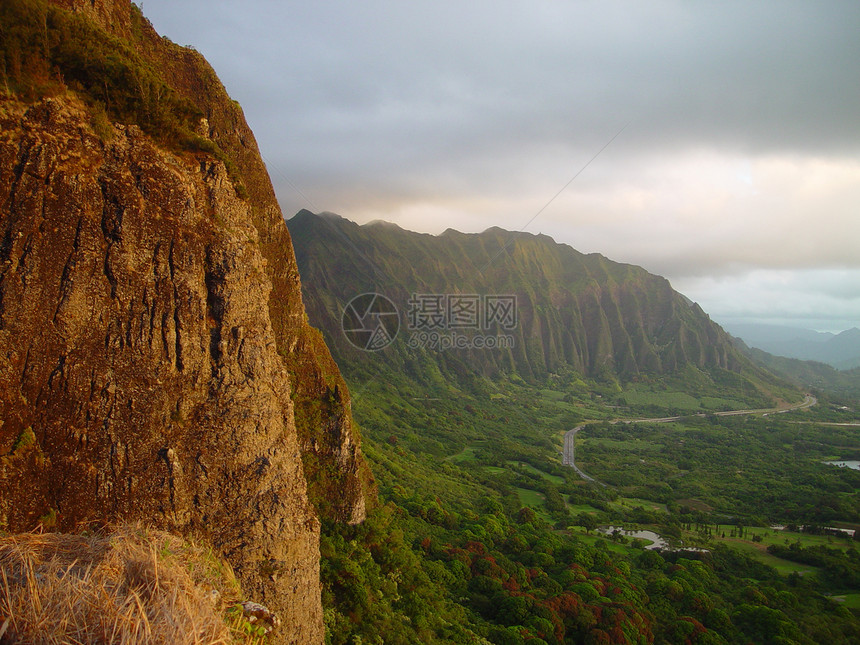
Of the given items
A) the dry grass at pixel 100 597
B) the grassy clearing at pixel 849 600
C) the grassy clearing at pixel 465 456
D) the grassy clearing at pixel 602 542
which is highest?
the dry grass at pixel 100 597

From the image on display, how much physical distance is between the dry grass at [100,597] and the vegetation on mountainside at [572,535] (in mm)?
17429

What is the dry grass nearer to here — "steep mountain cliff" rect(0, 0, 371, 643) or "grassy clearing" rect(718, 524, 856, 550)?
"steep mountain cliff" rect(0, 0, 371, 643)

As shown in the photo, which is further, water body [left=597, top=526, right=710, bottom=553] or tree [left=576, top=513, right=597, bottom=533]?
tree [left=576, top=513, right=597, bottom=533]

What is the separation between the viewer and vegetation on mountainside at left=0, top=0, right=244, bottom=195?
12.1 meters

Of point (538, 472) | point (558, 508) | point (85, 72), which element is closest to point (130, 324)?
point (85, 72)

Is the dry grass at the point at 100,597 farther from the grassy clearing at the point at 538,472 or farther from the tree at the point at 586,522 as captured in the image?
the grassy clearing at the point at 538,472

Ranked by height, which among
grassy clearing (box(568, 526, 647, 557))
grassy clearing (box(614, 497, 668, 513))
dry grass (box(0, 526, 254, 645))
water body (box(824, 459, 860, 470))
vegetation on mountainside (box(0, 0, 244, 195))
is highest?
vegetation on mountainside (box(0, 0, 244, 195))

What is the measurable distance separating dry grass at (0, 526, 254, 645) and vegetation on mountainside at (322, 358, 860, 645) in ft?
57.2

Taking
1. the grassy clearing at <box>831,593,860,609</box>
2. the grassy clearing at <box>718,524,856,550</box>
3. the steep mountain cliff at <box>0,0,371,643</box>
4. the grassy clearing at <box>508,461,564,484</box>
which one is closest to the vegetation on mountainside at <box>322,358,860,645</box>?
the grassy clearing at <box>718,524,856,550</box>

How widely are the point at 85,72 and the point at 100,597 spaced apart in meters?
15.0

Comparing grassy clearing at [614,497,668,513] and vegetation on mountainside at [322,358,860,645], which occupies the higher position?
vegetation on mountainside at [322,358,860,645]

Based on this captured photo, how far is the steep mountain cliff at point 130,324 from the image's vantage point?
11406mm

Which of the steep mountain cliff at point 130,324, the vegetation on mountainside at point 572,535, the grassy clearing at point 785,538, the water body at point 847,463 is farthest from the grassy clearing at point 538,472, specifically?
the steep mountain cliff at point 130,324

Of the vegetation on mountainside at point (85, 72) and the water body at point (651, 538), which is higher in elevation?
the vegetation on mountainside at point (85, 72)
